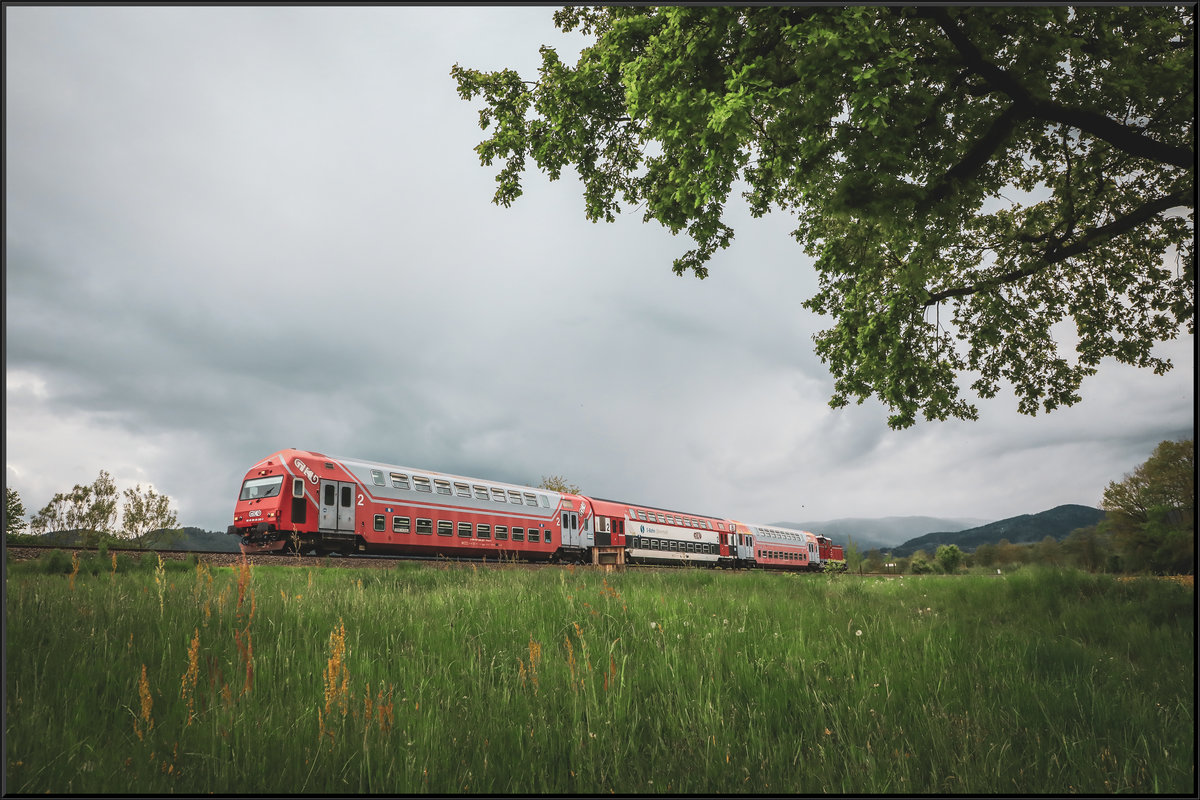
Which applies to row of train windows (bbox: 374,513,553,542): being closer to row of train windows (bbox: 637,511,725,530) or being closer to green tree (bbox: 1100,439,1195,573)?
row of train windows (bbox: 637,511,725,530)

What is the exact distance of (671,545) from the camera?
35219mm

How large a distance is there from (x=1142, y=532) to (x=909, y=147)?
2950 cm

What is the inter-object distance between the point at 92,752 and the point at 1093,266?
1873 cm

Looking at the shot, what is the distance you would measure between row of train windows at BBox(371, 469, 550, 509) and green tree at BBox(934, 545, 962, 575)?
3982 cm

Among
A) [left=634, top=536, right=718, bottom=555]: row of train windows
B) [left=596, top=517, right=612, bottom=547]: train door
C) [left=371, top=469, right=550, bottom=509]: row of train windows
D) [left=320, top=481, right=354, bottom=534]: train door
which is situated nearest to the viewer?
[left=320, top=481, right=354, bottom=534]: train door

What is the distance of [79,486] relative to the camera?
37.1 m

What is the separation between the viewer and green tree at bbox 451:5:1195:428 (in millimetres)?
7797

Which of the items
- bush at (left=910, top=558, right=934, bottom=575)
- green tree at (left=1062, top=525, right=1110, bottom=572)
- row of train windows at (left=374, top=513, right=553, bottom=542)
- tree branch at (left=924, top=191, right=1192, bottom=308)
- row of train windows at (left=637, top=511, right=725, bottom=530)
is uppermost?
tree branch at (left=924, top=191, right=1192, bottom=308)

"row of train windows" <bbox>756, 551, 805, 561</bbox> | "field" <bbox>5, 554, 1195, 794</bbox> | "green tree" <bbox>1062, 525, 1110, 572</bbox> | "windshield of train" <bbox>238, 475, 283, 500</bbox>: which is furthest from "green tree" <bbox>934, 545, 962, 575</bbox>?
"field" <bbox>5, 554, 1195, 794</bbox>

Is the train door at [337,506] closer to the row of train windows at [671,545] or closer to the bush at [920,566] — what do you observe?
the row of train windows at [671,545]

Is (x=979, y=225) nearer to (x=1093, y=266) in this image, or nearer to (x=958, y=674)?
(x=1093, y=266)

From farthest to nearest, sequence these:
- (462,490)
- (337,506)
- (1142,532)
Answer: (1142,532)
(462,490)
(337,506)

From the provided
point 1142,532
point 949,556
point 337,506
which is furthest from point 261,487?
point 949,556

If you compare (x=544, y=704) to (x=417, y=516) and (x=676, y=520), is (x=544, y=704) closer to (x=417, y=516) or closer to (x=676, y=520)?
(x=417, y=516)
